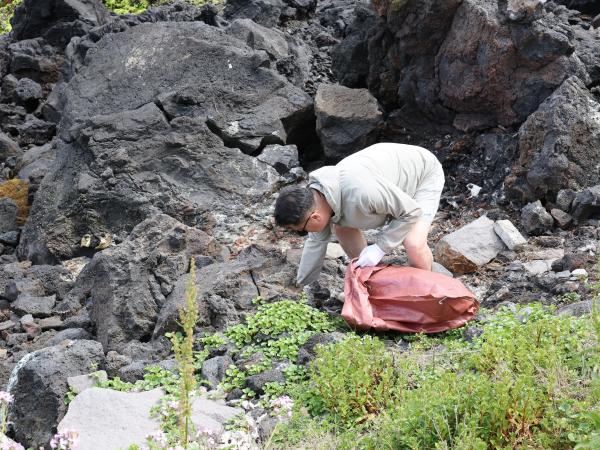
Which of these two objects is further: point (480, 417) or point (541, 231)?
point (541, 231)

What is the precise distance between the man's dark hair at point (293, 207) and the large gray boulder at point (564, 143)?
3.21 meters

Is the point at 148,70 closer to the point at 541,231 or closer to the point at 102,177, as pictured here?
the point at 102,177

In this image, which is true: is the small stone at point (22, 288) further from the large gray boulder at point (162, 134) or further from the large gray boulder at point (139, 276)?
the large gray boulder at point (139, 276)

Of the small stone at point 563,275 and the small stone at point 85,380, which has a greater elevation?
the small stone at point 563,275

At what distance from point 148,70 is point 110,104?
615 mm

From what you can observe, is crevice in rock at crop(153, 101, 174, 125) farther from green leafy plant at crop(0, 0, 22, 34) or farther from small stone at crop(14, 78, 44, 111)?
green leafy plant at crop(0, 0, 22, 34)

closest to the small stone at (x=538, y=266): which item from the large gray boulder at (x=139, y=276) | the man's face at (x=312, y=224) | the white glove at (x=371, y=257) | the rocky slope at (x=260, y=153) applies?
the rocky slope at (x=260, y=153)

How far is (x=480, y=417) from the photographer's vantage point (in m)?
3.85

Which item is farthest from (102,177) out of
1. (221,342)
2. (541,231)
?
(541,231)

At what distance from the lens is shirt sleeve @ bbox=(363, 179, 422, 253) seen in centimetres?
575

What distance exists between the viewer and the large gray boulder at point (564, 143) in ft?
25.7

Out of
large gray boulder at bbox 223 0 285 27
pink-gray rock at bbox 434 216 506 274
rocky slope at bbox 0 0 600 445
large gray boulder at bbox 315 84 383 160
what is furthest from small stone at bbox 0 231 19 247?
pink-gray rock at bbox 434 216 506 274

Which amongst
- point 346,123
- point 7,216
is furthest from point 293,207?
point 7,216

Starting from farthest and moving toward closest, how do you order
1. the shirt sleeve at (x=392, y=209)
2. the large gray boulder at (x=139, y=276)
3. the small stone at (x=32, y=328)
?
1. the small stone at (x=32, y=328)
2. the large gray boulder at (x=139, y=276)
3. the shirt sleeve at (x=392, y=209)
